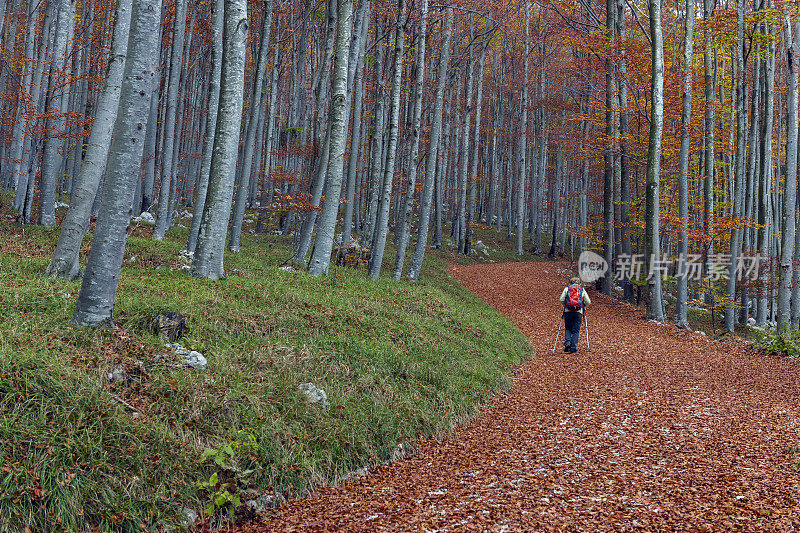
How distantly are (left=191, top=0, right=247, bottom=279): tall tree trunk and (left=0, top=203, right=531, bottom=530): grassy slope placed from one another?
0.46 metres

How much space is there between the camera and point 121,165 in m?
4.61

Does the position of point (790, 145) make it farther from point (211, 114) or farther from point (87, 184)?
point (87, 184)

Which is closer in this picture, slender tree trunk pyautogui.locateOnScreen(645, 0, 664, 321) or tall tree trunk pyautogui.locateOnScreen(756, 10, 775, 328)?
slender tree trunk pyautogui.locateOnScreen(645, 0, 664, 321)

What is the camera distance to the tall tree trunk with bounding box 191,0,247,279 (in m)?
7.81

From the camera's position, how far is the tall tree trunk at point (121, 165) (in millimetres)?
4562

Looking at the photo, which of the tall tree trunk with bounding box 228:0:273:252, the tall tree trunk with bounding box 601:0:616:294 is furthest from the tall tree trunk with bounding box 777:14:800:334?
the tall tree trunk with bounding box 228:0:273:252

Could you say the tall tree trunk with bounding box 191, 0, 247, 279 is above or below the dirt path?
above

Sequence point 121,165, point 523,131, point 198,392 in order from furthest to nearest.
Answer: point 523,131, point 121,165, point 198,392

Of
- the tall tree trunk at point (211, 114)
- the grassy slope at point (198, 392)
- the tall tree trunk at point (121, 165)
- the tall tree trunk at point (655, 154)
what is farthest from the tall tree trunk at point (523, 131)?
the tall tree trunk at point (121, 165)

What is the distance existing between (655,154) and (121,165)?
13636 mm

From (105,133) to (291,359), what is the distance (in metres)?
4.45

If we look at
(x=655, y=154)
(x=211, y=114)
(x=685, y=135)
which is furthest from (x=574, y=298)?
(x=211, y=114)

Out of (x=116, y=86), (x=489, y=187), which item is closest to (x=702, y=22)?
(x=116, y=86)

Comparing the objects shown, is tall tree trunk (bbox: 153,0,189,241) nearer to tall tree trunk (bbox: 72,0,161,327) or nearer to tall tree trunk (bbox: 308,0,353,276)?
tall tree trunk (bbox: 308,0,353,276)
